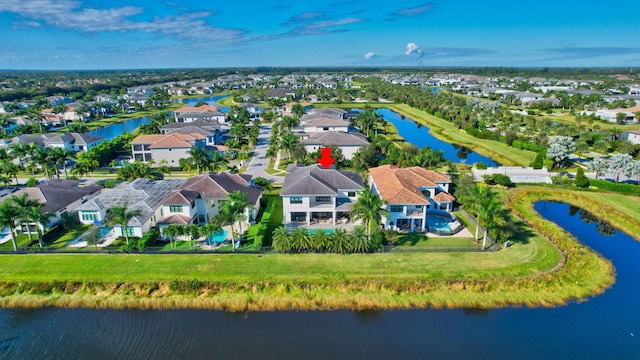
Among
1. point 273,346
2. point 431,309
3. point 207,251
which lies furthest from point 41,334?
point 431,309

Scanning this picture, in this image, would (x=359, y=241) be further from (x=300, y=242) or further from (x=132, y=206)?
(x=132, y=206)

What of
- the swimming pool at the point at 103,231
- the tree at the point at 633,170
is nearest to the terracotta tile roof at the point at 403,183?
the swimming pool at the point at 103,231

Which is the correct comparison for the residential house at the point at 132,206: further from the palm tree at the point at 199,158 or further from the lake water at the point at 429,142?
the lake water at the point at 429,142

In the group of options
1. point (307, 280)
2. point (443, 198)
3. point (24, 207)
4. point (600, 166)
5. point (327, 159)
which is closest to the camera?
point (307, 280)

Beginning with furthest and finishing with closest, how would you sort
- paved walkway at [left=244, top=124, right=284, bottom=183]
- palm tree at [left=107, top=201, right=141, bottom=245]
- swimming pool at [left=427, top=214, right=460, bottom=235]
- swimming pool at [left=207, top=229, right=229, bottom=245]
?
paved walkway at [left=244, top=124, right=284, bottom=183]
swimming pool at [left=427, top=214, right=460, bottom=235]
swimming pool at [left=207, top=229, right=229, bottom=245]
palm tree at [left=107, top=201, right=141, bottom=245]

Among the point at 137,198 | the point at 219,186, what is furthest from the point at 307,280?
the point at 137,198

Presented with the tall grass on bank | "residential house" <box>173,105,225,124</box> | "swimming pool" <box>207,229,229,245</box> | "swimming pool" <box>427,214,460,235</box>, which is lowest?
the tall grass on bank

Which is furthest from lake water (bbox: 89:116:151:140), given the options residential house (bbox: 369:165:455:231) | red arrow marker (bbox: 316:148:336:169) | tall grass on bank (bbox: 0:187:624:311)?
residential house (bbox: 369:165:455:231)

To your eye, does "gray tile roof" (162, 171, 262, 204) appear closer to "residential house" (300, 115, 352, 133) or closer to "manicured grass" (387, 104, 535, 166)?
"residential house" (300, 115, 352, 133)

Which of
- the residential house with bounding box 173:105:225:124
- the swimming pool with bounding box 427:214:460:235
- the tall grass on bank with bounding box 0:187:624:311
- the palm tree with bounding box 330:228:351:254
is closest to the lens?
the tall grass on bank with bounding box 0:187:624:311
